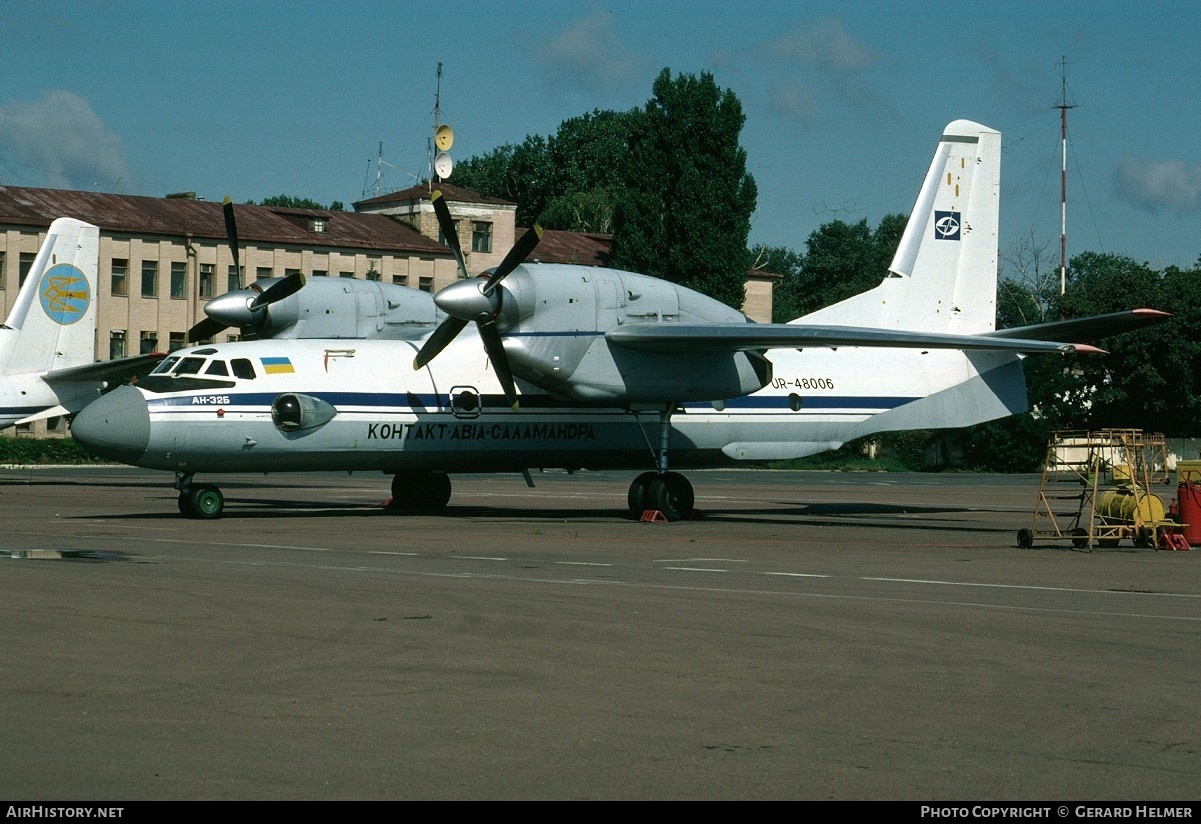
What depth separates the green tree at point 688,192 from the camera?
69250mm

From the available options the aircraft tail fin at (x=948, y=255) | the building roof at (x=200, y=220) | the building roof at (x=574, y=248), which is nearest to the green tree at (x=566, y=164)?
the building roof at (x=574, y=248)

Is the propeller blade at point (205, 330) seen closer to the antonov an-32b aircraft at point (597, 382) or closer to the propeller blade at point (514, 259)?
the antonov an-32b aircraft at point (597, 382)

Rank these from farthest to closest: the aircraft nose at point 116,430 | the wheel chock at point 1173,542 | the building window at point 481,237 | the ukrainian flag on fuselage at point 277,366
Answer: the building window at point 481,237 → the ukrainian flag on fuselage at point 277,366 → the aircraft nose at point 116,430 → the wheel chock at point 1173,542

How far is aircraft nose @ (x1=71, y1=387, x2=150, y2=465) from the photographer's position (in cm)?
2336

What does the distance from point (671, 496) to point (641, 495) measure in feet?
1.95

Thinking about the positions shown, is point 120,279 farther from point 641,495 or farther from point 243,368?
point 641,495

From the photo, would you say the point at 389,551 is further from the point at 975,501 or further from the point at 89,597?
the point at 975,501

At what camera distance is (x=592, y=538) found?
22062 millimetres

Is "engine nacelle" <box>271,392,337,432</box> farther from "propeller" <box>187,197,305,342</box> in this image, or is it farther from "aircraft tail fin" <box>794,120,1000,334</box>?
"aircraft tail fin" <box>794,120,1000,334</box>

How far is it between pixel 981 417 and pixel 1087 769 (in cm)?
2309

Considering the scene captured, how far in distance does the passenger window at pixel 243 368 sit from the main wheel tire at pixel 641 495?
7.23 metres

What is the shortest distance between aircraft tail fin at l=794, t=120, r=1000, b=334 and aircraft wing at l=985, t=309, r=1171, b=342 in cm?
253

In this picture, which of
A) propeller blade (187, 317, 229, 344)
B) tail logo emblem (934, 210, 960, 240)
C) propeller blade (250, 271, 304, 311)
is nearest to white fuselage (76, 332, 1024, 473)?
propeller blade (250, 271, 304, 311)
